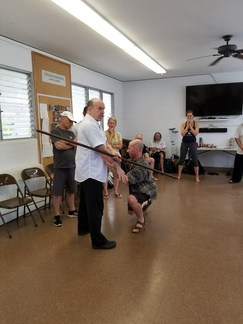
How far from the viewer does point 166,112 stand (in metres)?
7.74

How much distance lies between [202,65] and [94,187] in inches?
189

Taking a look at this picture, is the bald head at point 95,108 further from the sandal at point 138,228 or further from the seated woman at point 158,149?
the seated woman at point 158,149

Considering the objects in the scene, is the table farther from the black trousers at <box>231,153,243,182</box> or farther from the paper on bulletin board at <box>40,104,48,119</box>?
the paper on bulletin board at <box>40,104,48,119</box>

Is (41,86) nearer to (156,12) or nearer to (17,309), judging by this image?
(156,12)

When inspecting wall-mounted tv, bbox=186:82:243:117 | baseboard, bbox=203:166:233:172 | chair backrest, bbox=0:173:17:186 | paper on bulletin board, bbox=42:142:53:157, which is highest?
wall-mounted tv, bbox=186:82:243:117

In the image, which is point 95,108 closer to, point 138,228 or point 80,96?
point 138,228

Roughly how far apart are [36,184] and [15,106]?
4.37 ft

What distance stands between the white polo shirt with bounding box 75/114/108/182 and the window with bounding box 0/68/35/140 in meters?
1.91

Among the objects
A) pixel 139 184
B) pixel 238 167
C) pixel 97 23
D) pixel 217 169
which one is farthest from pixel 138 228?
pixel 217 169

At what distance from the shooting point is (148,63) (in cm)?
547

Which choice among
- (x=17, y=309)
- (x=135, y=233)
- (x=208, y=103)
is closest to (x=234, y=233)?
(x=135, y=233)

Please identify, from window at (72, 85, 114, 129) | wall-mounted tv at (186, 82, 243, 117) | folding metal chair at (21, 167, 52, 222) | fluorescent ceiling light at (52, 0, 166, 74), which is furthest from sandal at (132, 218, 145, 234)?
wall-mounted tv at (186, 82, 243, 117)

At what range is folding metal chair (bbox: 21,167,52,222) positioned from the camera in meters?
3.82

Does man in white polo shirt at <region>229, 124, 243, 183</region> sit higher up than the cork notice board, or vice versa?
the cork notice board
